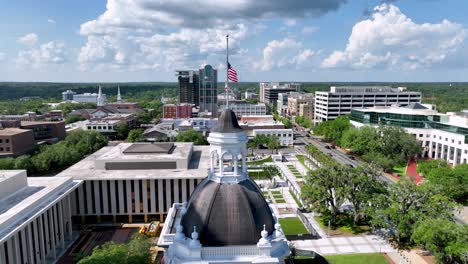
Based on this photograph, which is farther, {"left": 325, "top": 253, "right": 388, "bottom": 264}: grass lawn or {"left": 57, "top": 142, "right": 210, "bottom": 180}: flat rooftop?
{"left": 57, "top": 142, "right": 210, "bottom": 180}: flat rooftop

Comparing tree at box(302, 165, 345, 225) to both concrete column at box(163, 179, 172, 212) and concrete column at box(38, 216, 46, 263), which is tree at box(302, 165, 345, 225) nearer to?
concrete column at box(163, 179, 172, 212)

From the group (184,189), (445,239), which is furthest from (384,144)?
(445,239)

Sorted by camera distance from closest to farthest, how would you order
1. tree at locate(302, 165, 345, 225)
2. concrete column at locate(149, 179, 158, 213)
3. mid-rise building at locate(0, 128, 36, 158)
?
tree at locate(302, 165, 345, 225), concrete column at locate(149, 179, 158, 213), mid-rise building at locate(0, 128, 36, 158)

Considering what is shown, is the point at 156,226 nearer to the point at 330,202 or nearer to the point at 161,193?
the point at 161,193

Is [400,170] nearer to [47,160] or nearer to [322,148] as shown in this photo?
[322,148]

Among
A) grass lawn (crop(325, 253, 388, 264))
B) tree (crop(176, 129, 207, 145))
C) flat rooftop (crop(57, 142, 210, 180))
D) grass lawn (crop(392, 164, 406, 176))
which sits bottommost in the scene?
grass lawn (crop(325, 253, 388, 264))

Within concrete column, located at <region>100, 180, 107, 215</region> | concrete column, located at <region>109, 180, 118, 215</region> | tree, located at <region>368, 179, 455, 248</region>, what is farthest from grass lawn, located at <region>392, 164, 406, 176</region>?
concrete column, located at <region>100, 180, 107, 215</region>
